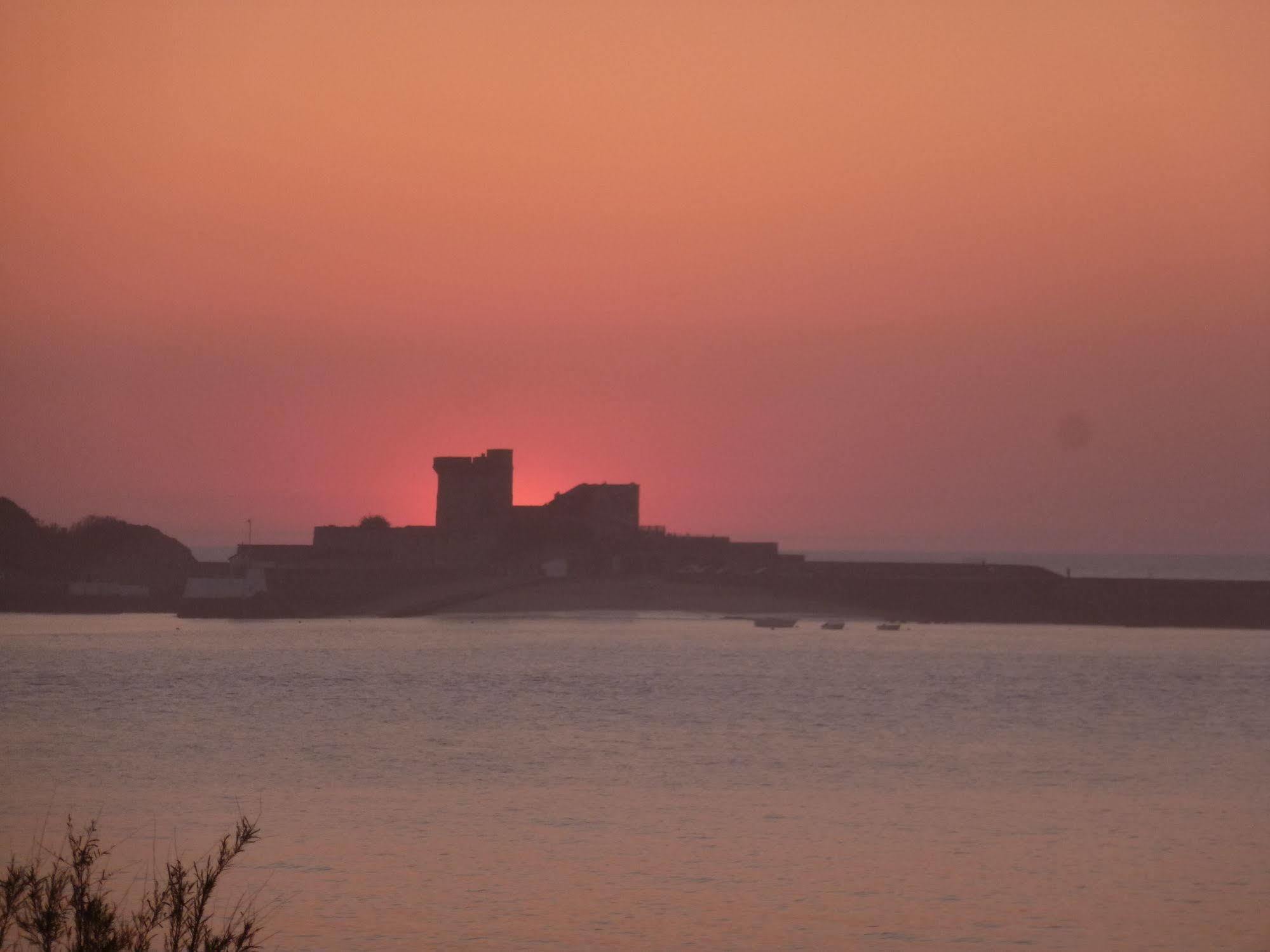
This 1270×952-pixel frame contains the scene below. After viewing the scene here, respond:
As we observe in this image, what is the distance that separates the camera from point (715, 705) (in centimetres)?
4462

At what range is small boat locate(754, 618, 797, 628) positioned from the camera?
8856cm

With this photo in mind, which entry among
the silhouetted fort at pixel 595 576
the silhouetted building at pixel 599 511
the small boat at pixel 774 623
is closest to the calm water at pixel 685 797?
the small boat at pixel 774 623

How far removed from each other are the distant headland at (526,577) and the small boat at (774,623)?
29.3ft

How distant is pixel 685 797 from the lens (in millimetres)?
26688

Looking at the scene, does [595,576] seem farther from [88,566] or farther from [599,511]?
[88,566]

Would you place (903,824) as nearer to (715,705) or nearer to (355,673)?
(715,705)

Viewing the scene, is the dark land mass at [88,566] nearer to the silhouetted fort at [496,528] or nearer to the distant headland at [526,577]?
the distant headland at [526,577]

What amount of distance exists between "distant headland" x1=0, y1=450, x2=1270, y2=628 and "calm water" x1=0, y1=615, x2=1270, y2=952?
132 feet

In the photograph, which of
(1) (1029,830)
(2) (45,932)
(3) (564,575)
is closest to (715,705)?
(1) (1029,830)

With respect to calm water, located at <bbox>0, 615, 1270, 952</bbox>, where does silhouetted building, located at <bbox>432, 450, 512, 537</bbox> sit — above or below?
above

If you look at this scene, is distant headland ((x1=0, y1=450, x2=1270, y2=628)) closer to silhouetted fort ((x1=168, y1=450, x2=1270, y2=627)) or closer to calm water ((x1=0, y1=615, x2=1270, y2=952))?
silhouetted fort ((x1=168, y1=450, x2=1270, y2=627))

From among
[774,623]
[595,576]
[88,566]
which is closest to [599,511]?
[595,576]

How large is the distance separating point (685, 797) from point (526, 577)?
3381 inches

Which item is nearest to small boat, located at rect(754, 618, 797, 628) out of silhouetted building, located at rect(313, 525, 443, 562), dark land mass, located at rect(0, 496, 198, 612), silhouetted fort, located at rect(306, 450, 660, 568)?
silhouetted fort, located at rect(306, 450, 660, 568)
